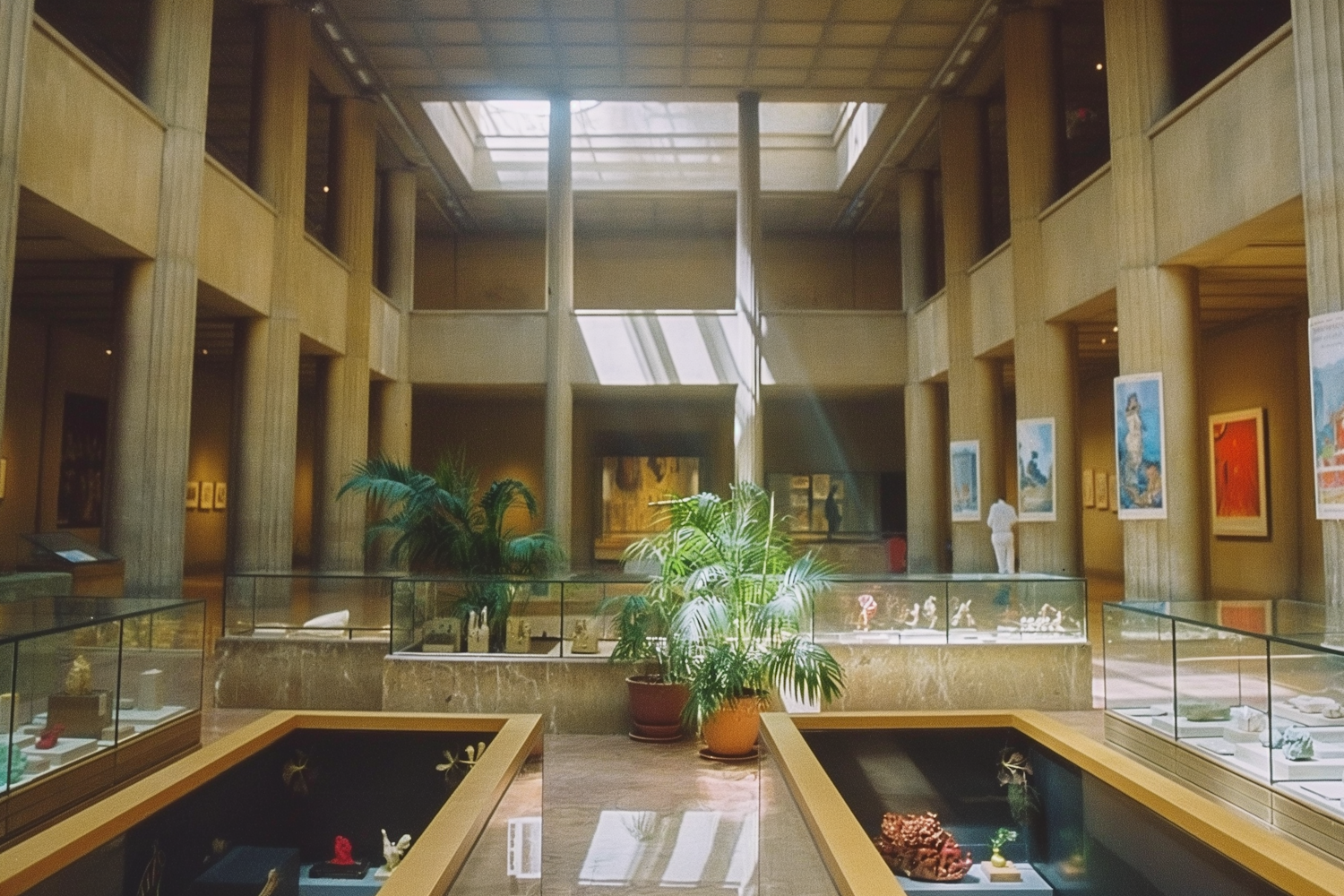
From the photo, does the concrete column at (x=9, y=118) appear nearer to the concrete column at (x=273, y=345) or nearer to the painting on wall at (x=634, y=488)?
the concrete column at (x=273, y=345)

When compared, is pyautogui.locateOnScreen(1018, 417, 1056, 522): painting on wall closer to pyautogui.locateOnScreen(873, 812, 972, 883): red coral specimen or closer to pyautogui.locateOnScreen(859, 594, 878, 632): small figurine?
pyautogui.locateOnScreen(859, 594, 878, 632): small figurine

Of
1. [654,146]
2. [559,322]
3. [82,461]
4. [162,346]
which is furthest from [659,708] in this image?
[82,461]

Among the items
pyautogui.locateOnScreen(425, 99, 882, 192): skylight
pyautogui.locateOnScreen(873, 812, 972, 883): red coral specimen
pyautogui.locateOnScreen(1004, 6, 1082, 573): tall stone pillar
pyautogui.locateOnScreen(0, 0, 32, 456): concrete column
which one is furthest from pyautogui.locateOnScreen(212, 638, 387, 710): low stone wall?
pyautogui.locateOnScreen(425, 99, 882, 192): skylight

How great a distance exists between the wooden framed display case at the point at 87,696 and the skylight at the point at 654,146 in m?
16.6

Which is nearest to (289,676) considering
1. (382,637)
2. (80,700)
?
(382,637)

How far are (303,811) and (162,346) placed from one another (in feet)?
27.3

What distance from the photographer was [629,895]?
4.96 metres

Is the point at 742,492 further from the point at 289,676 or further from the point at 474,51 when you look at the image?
the point at 474,51

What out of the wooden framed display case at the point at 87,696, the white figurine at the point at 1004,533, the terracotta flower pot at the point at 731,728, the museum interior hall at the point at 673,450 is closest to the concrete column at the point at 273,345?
the museum interior hall at the point at 673,450

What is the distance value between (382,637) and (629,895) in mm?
5136

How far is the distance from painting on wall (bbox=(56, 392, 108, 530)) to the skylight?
9.39 m

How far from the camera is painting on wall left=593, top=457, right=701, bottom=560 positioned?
2383cm

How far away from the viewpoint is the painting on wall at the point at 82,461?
19.3 meters

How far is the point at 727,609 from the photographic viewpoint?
7723mm
